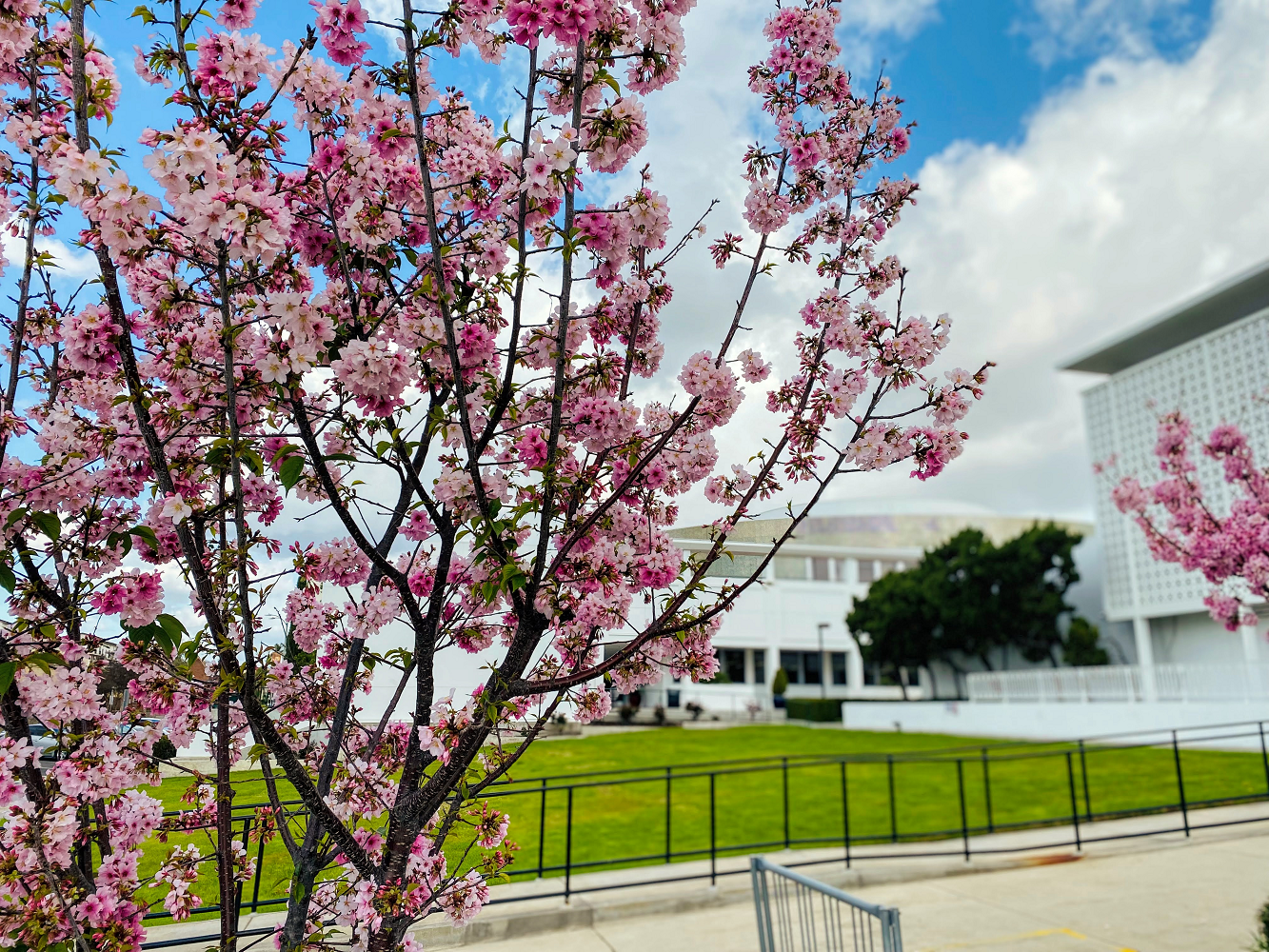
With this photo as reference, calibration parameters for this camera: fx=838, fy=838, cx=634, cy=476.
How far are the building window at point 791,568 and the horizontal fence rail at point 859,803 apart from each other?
54.3ft

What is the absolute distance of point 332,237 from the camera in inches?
80.7

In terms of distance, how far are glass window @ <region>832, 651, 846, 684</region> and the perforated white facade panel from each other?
14.2 m

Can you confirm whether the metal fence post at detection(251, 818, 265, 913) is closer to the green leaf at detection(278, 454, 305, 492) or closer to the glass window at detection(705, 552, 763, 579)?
the green leaf at detection(278, 454, 305, 492)

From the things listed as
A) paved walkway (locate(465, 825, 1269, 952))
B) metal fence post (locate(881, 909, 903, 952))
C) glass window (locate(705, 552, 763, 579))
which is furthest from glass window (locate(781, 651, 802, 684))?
glass window (locate(705, 552, 763, 579))

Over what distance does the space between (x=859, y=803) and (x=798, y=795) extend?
1.05 meters

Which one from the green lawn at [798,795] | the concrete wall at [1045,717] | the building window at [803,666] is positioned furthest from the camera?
the building window at [803,666]

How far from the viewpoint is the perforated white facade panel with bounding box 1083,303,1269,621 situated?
19766 mm

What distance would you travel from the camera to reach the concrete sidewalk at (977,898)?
546 centimetres

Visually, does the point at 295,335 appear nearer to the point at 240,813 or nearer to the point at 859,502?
the point at 240,813

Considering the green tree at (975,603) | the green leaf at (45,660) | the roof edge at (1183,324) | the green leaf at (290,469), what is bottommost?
the green leaf at (45,660)

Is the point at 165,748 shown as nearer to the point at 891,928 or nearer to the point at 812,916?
the point at 891,928

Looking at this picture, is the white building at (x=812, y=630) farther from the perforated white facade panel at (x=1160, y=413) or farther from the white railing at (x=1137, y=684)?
the white railing at (x=1137, y=684)

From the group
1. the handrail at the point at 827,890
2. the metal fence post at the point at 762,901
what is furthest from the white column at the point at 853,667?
the handrail at the point at 827,890

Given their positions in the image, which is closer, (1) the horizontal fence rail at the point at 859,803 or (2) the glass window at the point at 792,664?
(1) the horizontal fence rail at the point at 859,803
